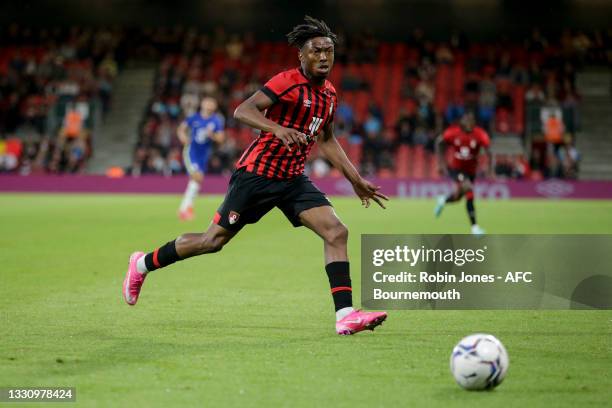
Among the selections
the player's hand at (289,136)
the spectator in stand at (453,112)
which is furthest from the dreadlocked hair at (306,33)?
the spectator in stand at (453,112)

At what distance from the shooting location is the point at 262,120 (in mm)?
7105

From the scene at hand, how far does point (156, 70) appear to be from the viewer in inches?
1507

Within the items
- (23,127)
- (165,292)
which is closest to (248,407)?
(165,292)

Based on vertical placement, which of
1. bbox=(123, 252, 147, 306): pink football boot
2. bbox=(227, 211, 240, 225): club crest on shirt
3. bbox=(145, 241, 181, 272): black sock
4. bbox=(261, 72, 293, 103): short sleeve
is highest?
bbox=(261, 72, 293, 103): short sleeve

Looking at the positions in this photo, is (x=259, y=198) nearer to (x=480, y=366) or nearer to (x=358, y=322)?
(x=358, y=322)

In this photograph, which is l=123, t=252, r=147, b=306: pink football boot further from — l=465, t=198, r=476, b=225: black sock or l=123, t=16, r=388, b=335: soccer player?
l=465, t=198, r=476, b=225: black sock

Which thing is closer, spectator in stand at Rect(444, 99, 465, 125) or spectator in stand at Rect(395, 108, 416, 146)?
spectator in stand at Rect(444, 99, 465, 125)

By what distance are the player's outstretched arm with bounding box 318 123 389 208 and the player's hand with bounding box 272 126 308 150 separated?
0.90 metres

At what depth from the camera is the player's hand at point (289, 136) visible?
6879 mm

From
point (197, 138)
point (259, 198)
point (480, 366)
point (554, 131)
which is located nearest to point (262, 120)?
point (259, 198)

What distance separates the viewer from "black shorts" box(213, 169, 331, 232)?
7.59 metres

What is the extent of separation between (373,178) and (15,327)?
24077mm

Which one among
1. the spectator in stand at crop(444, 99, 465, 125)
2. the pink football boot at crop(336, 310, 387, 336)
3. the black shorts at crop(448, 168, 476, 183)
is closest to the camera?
the pink football boot at crop(336, 310, 387, 336)

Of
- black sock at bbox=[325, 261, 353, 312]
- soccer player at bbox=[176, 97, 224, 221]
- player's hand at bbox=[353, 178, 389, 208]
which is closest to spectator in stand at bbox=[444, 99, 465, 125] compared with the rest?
soccer player at bbox=[176, 97, 224, 221]
